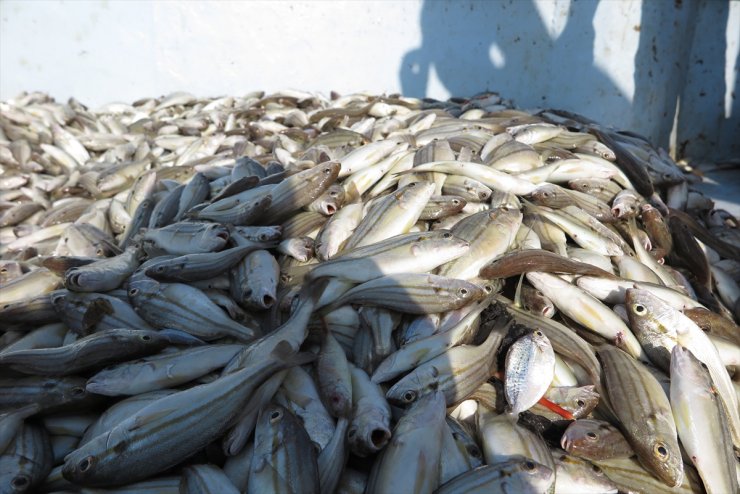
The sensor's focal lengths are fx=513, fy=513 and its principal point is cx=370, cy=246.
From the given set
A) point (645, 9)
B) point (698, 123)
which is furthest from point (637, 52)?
point (698, 123)

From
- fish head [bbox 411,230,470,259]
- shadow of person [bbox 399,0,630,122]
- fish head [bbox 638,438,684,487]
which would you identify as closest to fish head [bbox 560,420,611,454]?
fish head [bbox 638,438,684,487]

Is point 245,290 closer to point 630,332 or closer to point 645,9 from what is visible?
point 630,332

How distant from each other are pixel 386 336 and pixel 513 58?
250 inches

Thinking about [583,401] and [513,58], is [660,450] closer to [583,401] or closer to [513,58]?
[583,401]

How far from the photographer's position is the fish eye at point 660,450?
6.30 ft

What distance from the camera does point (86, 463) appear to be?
5.68 feet

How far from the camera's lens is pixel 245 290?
2.55m

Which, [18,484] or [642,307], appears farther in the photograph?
[642,307]

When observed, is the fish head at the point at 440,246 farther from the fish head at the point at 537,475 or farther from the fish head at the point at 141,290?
the fish head at the point at 141,290

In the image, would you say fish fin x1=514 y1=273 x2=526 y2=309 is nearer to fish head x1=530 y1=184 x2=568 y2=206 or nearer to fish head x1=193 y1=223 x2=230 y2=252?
fish head x1=530 y1=184 x2=568 y2=206

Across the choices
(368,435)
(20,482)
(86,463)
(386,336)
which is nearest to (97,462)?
(86,463)

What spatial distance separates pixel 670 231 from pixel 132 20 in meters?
7.79

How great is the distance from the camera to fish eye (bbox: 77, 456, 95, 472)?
1.72m

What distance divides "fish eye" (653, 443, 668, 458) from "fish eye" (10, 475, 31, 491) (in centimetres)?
227
